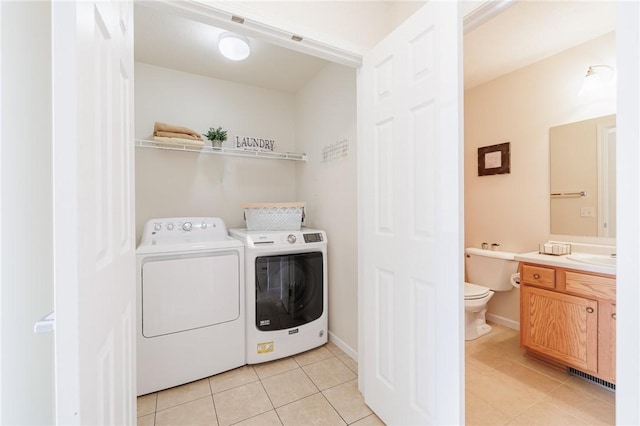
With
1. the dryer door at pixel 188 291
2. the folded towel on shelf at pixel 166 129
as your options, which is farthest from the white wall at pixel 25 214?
the folded towel on shelf at pixel 166 129

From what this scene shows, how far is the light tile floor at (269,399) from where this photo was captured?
1476 mm

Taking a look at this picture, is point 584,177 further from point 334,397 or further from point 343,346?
point 334,397

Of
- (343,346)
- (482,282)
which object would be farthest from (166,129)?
(482,282)

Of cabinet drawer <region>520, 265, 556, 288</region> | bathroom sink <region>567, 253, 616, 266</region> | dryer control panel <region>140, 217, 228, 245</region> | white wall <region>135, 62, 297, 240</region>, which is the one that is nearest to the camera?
bathroom sink <region>567, 253, 616, 266</region>

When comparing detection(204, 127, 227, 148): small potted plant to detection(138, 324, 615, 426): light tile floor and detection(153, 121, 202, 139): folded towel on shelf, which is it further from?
detection(138, 324, 615, 426): light tile floor

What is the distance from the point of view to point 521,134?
2.49 metres

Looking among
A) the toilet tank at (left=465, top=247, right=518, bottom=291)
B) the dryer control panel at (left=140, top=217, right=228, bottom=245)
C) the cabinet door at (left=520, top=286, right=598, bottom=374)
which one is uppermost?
the dryer control panel at (left=140, top=217, right=228, bottom=245)

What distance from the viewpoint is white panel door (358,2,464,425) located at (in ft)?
3.29

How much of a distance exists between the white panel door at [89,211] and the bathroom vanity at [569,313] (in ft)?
8.02

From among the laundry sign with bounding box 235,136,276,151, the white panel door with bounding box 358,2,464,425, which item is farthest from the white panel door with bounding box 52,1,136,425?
the laundry sign with bounding box 235,136,276,151

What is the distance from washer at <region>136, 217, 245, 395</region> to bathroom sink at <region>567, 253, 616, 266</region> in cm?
241

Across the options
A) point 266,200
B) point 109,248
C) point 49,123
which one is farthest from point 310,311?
point 49,123

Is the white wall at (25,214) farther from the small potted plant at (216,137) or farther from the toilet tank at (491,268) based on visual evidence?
the toilet tank at (491,268)

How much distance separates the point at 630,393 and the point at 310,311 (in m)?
1.82
